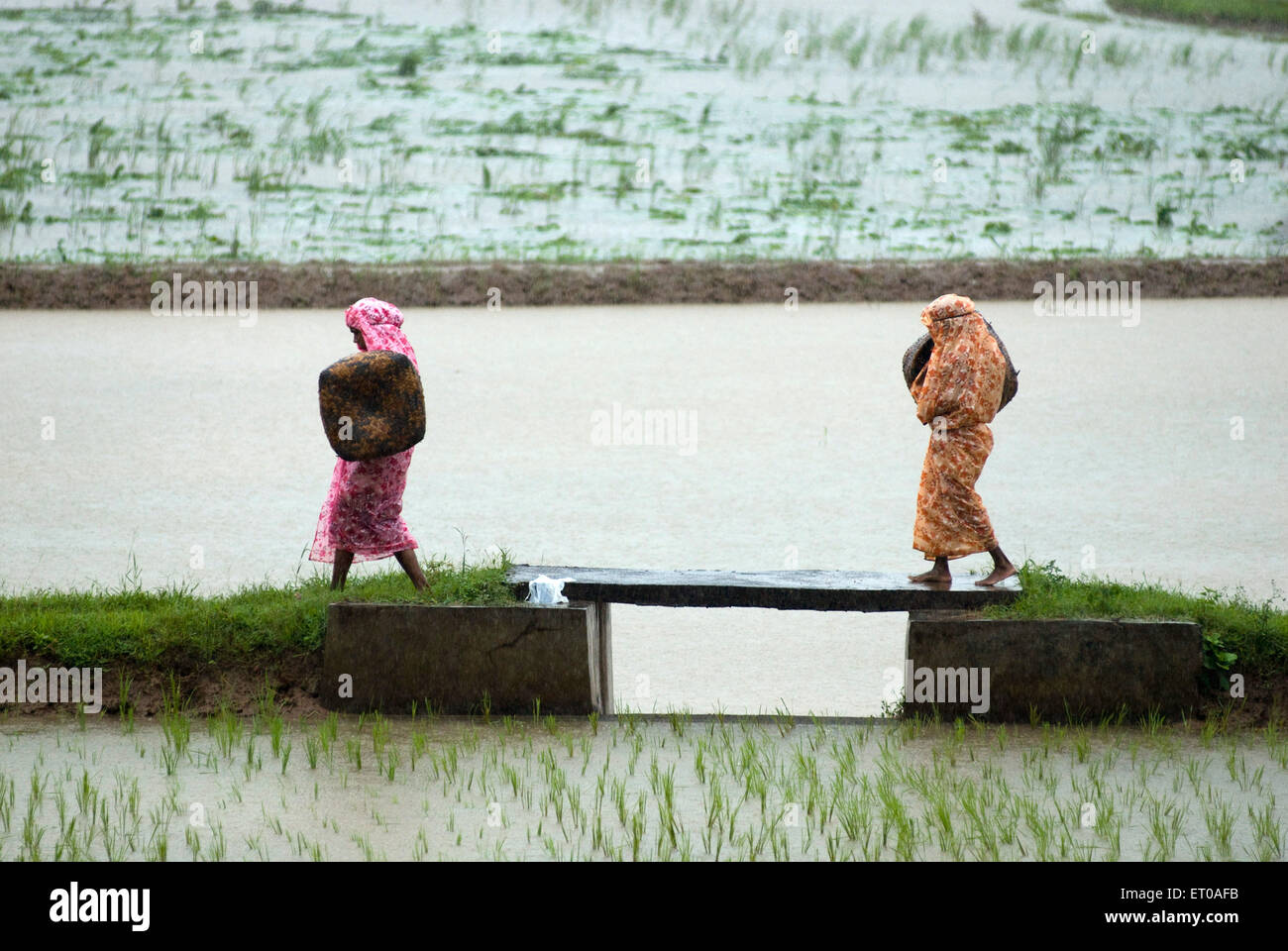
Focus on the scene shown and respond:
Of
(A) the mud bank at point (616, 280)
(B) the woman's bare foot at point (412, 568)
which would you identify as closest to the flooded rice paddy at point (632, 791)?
(B) the woman's bare foot at point (412, 568)

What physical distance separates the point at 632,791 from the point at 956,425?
1.42m

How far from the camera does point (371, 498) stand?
450 centimetres

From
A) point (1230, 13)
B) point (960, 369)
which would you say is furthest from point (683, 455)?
point (1230, 13)

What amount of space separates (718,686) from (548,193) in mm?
9361

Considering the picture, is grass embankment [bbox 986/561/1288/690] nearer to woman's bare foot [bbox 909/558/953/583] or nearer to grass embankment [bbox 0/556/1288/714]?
grass embankment [bbox 0/556/1288/714]

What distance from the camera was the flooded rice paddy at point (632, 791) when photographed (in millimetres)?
3338

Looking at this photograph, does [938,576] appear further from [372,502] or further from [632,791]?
[372,502]

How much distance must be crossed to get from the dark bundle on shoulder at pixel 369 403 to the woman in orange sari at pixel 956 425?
1433 millimetres

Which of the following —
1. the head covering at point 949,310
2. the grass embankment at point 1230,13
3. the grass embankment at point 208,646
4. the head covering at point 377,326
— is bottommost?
the grass embankment at point 208,646

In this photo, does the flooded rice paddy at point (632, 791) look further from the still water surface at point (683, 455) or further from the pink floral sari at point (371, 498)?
the still water surface at point (683, 455)

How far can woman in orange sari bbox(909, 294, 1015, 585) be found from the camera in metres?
4.34

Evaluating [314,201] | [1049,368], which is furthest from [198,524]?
[314,201]

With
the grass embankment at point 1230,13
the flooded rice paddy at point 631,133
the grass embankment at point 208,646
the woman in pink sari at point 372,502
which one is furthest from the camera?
the grass embankment at point 1230,13

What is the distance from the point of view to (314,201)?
13.6 m
